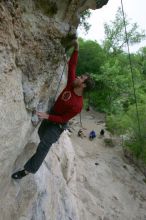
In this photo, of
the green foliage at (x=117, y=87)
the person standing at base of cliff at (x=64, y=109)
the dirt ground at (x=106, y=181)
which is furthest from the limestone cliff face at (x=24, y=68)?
the green foliage at (x=117, y=87)

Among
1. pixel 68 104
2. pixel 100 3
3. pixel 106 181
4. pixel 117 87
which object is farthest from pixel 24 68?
pixel 117 87

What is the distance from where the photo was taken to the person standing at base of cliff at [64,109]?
690 cm

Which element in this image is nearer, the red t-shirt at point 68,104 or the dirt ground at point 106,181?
the red t-shirt at point 68,104

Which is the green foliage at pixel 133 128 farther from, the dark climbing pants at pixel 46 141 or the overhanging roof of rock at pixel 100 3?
the dark climbing pants at pixel 46 141

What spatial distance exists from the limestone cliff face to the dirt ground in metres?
7.18

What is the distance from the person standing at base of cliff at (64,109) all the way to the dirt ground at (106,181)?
24.5ft

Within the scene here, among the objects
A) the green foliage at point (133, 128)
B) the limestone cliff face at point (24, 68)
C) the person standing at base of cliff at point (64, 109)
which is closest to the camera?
the limestone cliff face at point (24, 68)

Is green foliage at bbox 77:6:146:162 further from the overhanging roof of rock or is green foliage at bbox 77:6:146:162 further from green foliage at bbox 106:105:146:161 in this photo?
the overhanging roof of rock

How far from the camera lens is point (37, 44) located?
20.7 ft

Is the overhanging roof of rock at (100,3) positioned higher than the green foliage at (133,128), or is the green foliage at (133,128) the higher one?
the overhanging roof of rock at (100,3)

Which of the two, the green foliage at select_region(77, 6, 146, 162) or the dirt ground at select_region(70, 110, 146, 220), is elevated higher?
the green foliage at select_region(77, 6, 146, 162)

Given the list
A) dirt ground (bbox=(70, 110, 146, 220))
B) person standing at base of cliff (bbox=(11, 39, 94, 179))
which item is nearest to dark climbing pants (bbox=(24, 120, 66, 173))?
person standing at base of cliff (bbox=(11, 39, 94, 179))

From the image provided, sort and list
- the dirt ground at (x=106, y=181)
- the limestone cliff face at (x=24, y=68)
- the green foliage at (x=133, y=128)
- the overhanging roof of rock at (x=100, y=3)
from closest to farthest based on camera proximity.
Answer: the limestone cliff face at (x=24, y=68)
the overhanging roof of rock at (x=100, y=3)
the dirt ground at (x=106, y=181)
the green foliage at (x=133, y=128)

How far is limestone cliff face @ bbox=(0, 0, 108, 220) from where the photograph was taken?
5.62 m
